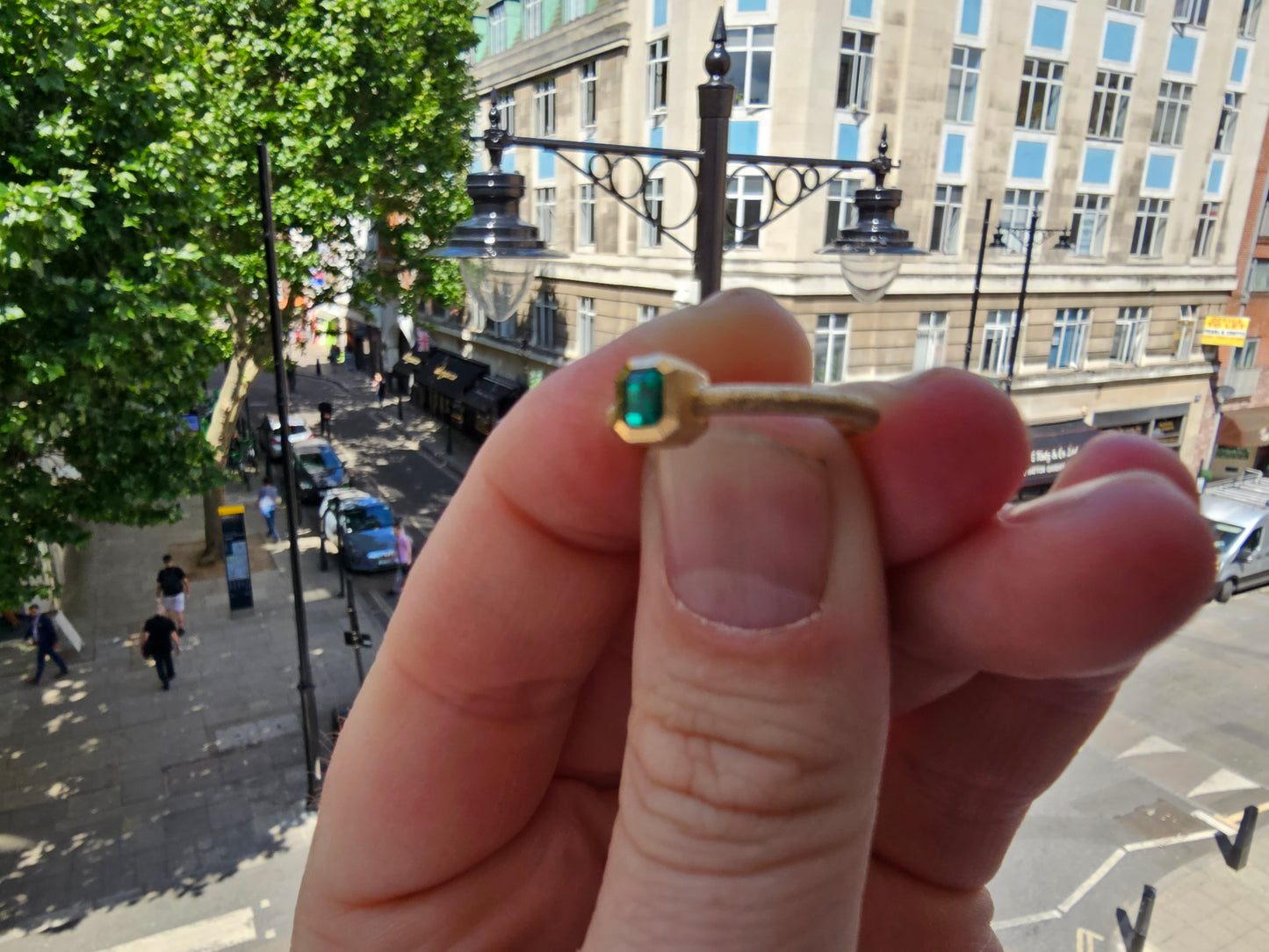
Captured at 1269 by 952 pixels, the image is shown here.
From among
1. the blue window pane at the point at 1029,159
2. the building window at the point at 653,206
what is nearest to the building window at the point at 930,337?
the blue window pane at the point at 1029,159

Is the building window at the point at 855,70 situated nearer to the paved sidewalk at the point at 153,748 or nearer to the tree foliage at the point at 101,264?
the tree foliage at the point at 101,264

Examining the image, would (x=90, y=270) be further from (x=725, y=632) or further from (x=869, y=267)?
(x=725, y=632)

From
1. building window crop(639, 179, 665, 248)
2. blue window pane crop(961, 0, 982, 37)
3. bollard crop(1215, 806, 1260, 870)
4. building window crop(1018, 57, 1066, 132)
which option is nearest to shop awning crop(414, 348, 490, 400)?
building window crop(639, 179, 665, 248)

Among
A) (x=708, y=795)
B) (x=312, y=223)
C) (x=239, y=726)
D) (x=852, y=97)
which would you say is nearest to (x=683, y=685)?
(x=708, y=795)

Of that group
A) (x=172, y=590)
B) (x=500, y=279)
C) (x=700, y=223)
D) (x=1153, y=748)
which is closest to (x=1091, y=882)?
(x=1153, y=748)

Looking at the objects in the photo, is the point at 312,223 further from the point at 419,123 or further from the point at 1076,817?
the point at 1076,817
